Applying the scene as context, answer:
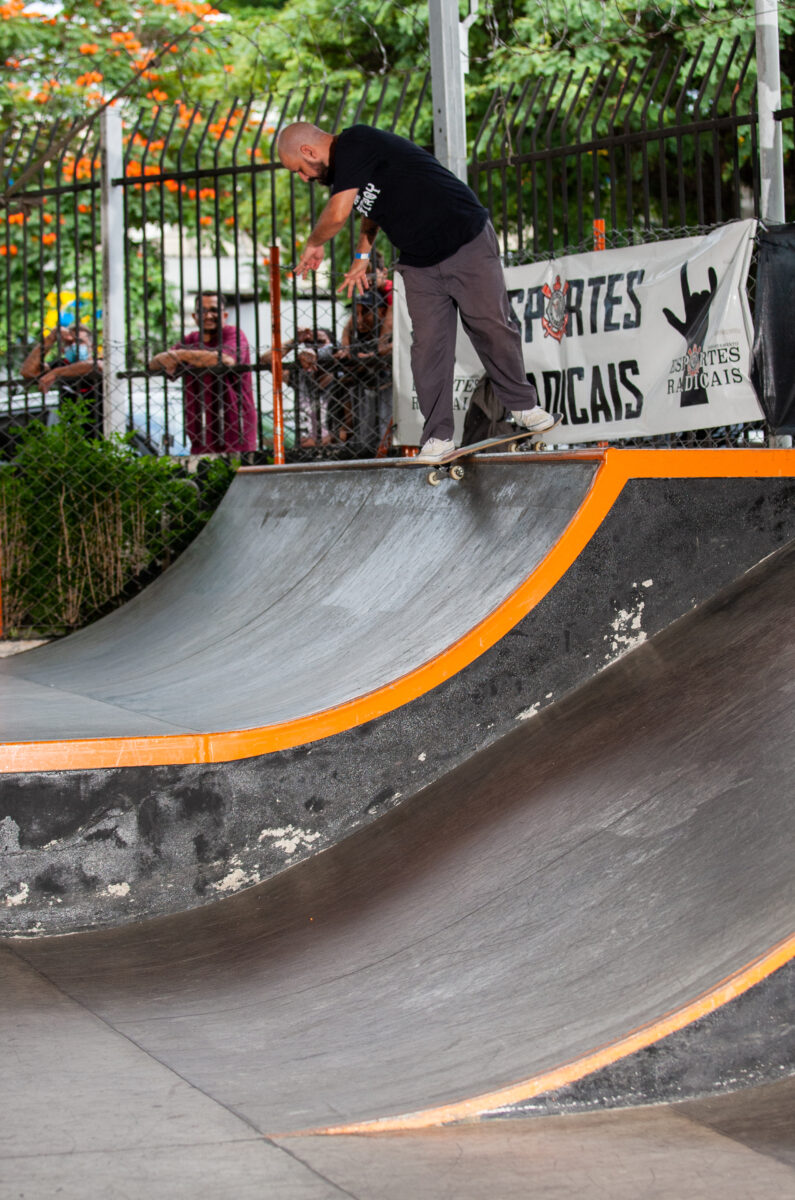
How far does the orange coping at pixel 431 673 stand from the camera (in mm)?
3428

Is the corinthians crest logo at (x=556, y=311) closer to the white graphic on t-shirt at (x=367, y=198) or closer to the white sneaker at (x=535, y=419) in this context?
the white sneaker at (x=535, y=419)

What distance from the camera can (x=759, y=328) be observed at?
629 centimetres

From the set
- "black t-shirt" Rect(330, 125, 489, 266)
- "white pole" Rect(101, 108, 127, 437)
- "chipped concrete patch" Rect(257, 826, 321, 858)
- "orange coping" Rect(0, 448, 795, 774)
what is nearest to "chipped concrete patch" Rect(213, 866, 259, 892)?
"chipped concrete patch" Rect(257, 826, 321, 858)

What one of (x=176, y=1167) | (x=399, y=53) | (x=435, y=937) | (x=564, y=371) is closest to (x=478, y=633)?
(x=435, y=937)

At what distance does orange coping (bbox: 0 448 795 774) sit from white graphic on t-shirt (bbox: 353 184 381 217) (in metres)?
1.73

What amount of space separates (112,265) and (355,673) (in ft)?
21.8

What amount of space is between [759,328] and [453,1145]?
5.15 m

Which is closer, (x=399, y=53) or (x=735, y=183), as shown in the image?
(x=735, y=183)

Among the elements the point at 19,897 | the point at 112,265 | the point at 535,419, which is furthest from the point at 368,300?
the point at 19,897

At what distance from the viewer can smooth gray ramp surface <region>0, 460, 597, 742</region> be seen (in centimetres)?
406

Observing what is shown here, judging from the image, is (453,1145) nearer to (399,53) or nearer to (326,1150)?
(326,1150)

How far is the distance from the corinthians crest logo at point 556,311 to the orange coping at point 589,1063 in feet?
17.7

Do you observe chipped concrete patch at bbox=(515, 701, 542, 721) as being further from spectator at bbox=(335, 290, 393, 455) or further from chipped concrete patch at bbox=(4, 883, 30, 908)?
spectator at bbox=(335, 290, 393, 455)

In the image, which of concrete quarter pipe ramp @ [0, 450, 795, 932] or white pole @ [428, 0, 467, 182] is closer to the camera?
concrete quarter pipe ramp @ [0, 450, 795, 932]
